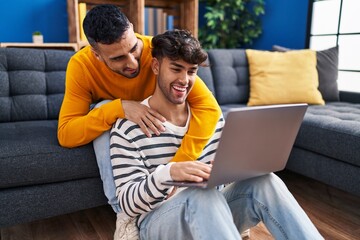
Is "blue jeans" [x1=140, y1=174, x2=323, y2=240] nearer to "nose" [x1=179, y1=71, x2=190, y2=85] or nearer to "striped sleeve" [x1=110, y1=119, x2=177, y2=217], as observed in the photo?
"striped sleeve" [x1=110, y1=119, x2=177, y2=217]

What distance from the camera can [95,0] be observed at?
307cm

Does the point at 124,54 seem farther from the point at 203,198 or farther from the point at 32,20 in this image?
the point at 32,20

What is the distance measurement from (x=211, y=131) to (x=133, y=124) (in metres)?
0.27

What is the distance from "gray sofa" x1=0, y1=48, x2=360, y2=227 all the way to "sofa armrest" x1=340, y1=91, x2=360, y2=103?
2 cm

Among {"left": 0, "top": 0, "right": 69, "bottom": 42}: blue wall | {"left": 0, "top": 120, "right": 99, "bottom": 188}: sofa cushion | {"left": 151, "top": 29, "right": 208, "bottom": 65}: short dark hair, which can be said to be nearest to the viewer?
{"left": 151, "top": 29, "right": 208, "bottom": 65}: short dark hair

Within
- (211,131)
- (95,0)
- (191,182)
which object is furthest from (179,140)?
(95,0)

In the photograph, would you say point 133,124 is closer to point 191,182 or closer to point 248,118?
point 191,182

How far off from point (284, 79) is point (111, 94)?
1280 millimetres

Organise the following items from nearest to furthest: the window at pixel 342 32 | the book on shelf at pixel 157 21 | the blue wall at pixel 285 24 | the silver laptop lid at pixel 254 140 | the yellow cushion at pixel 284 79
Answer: the silver laptop lid at pixel 254 140, the yellow cushion at pixel 284 79, the window at pixel 342 32, the blue wall at pixel 285 24, the book on shelf at pixel 157 21

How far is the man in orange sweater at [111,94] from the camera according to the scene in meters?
1.07

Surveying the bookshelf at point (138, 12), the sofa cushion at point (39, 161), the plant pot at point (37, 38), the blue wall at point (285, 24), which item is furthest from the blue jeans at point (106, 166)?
the blue wall at point (285, 24)

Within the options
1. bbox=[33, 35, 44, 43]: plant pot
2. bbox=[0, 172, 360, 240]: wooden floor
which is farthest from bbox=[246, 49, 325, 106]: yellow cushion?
bbox=[33, 35, 44, 43]: plant pot

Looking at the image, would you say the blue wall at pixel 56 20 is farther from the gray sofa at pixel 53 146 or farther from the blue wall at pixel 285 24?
the gray sofa at pixel 53 146

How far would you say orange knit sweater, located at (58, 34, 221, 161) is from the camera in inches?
42.9
